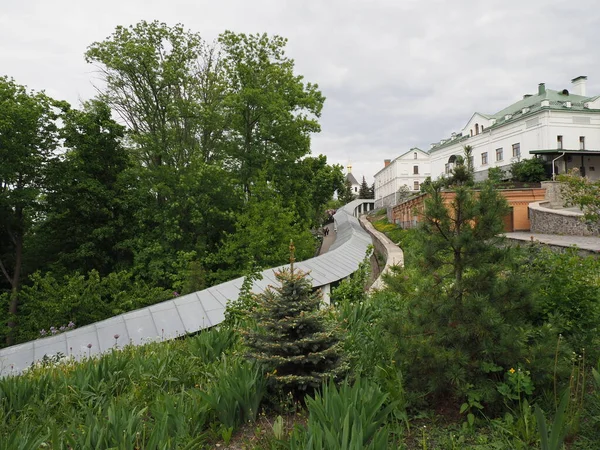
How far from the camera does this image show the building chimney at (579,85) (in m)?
41.2

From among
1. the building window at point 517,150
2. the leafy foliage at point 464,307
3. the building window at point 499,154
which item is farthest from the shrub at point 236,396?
the building window at point 499,154

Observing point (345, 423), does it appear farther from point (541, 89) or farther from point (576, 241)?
point (541, 89)

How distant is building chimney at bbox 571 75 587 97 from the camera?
4122 centimetres

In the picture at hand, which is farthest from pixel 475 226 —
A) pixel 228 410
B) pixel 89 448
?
pixel 89 448

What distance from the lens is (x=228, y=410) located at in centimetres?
324

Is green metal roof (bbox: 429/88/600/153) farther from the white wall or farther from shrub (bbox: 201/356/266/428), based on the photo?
shrub (bbox: 201/356/266/428)

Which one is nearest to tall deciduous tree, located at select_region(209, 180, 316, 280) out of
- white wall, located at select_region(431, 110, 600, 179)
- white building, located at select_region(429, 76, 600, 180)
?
white building, located at select_region(429, 76, 600, 180)

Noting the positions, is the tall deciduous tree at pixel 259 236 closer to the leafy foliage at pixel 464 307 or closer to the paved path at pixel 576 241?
the paved path at pixel 576 241

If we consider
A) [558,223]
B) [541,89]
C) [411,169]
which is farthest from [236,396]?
[411,169]

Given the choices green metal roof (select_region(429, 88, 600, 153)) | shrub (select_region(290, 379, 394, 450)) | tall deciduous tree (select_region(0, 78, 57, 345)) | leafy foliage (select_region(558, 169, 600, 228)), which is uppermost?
green metal roof (select_region(429, 88, 600, 153))

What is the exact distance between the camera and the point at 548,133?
3591cm

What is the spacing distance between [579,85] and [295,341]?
1974 inches

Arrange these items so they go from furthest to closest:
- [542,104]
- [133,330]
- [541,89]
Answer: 1. [541,89]
2. [542,104]
3. [133,330]

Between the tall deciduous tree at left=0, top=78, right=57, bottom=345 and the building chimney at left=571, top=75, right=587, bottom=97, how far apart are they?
4724 cm
